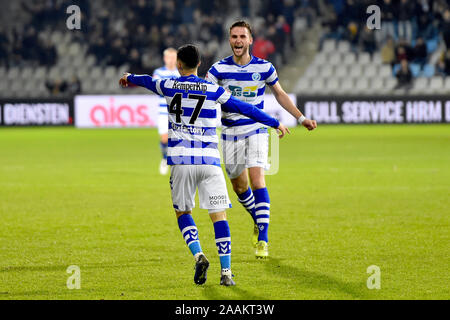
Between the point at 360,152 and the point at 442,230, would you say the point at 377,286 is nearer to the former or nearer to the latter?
the point at 442,230

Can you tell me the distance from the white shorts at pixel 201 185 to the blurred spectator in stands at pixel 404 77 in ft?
70.7

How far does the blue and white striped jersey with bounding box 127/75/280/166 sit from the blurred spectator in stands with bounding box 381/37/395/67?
22449 mm

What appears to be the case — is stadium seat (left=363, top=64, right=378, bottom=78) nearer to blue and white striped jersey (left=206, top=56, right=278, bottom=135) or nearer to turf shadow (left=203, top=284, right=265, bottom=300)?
blue and white striped jersey (left=206, top=56, right=278, bottom=135)

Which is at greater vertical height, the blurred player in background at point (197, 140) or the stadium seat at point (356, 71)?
the stadium seat at point (356, 71)

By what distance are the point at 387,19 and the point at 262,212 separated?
21427 millimetres

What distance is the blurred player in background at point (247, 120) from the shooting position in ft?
23.7

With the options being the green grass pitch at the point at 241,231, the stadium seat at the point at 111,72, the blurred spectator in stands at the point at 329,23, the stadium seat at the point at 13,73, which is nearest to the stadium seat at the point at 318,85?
the blurred spectator in stands at the point at 329,23

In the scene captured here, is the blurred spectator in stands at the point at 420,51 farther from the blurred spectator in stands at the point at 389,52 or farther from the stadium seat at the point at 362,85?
the stadium seat at the point at 362,85

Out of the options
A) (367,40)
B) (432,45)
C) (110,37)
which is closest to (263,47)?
(367,40)

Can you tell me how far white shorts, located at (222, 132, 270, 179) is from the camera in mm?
7461
